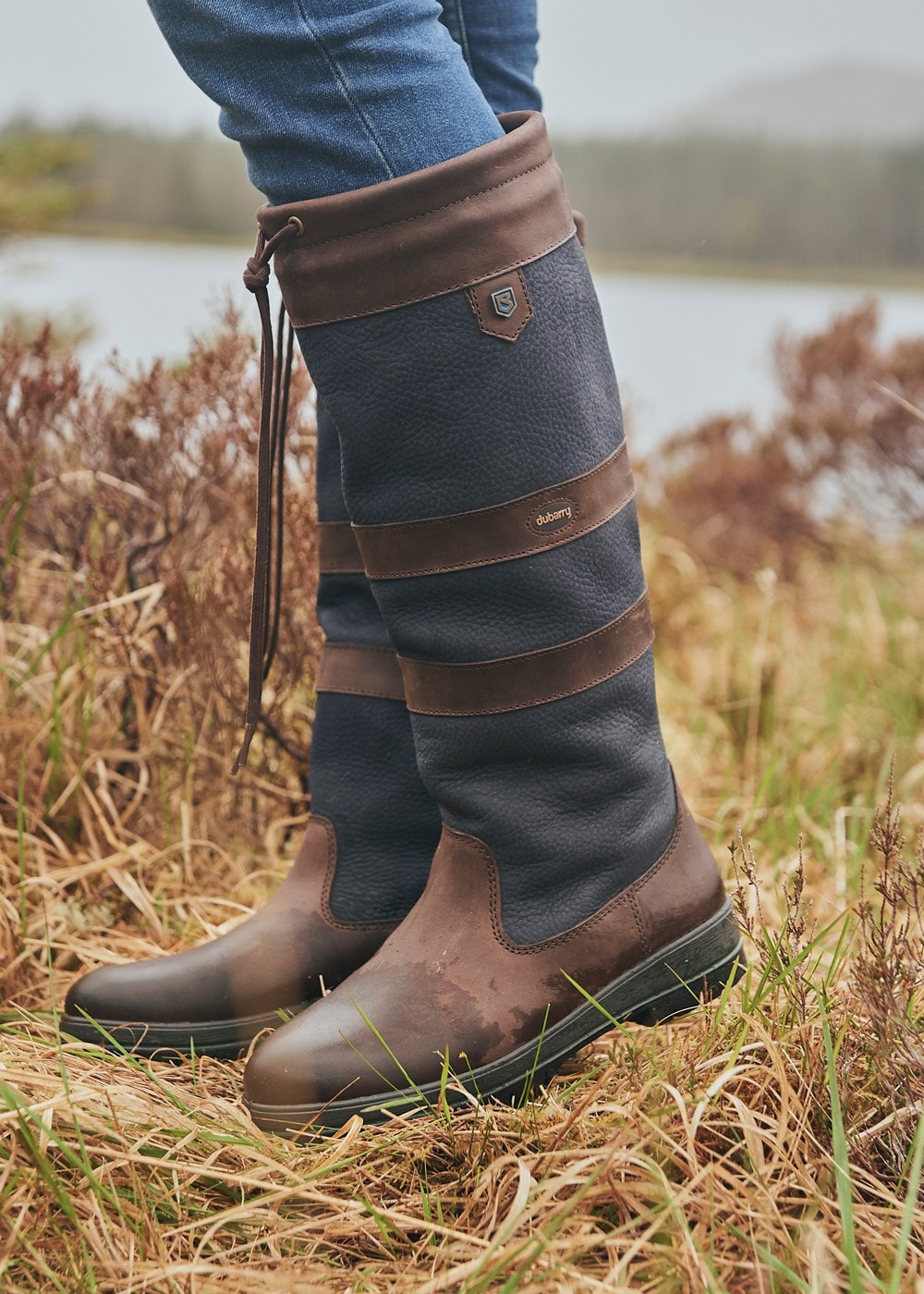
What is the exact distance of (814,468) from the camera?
4.58 metres

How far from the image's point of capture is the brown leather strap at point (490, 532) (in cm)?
113

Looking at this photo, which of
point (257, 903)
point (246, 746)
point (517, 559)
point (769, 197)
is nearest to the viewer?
point (517, 559)

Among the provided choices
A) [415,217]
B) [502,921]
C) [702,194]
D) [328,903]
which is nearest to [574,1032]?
[502,921]

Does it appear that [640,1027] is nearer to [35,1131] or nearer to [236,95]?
[35,1131]

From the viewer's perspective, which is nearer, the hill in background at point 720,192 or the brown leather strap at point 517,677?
the brown leather strap at point 517,677

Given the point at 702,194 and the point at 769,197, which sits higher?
the point at 702,194

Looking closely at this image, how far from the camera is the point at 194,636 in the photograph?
1.77 metres

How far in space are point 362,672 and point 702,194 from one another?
7.57 metres

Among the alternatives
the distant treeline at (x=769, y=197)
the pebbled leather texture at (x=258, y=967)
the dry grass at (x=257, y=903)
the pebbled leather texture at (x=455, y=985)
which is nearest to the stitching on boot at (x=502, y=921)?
the pebbled leather texture at (x=455, y=985)

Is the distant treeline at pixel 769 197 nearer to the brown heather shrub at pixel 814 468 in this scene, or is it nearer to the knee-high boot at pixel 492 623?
the brown heather shrub at pixel 814 468

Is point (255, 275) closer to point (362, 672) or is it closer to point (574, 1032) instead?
point (362, 672)

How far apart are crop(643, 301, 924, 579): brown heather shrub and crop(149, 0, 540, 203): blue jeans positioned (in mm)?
3236

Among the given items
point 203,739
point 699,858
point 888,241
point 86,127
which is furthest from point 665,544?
point 888,241

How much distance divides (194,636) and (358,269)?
0.82 m
